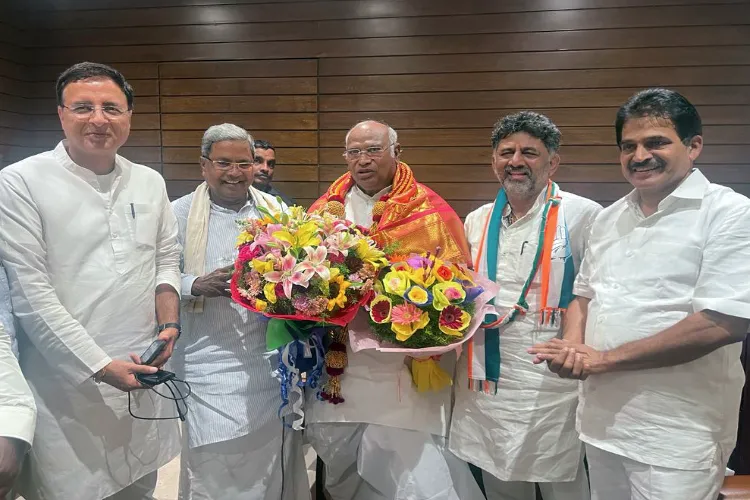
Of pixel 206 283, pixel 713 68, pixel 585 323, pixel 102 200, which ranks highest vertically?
pixel 713 68

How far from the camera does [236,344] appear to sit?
2053mm

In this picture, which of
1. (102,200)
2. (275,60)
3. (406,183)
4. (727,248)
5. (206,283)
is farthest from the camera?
(275,60)

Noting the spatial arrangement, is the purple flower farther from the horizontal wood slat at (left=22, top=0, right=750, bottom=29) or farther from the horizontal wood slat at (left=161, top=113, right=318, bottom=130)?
the horizontal wood slat at (left=22, top=0, right=750, bottom=29)

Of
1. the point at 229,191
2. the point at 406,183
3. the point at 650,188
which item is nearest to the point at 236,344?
the point at 229,191

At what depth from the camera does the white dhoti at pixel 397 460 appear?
1994 mm

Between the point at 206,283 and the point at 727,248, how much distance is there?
1787 millimetres

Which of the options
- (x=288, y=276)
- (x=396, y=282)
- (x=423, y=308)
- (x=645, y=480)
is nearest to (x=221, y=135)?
(x=288, y=276)

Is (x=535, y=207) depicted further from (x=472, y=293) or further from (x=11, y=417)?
(x=11, y=417)

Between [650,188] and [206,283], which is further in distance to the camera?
[206,283]

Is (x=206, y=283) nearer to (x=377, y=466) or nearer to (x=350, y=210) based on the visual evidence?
(x=350, y=210)

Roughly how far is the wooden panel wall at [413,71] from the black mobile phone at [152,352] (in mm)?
3131

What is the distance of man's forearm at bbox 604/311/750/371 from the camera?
138 cm

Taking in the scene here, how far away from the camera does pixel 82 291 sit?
5.47 feet

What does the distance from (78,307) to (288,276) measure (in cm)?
73
